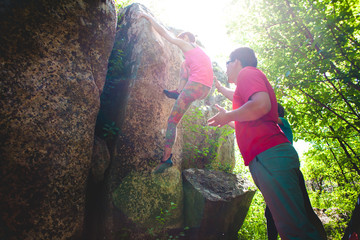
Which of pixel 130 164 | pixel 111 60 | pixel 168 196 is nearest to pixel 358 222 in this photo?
pixel 168 196

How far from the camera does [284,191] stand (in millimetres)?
1359

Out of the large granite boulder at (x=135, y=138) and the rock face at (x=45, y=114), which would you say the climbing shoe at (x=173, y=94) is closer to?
the large granite boulder at (x=135, y=138)

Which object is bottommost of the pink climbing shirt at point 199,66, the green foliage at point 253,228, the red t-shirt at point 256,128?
the green foliage at point 253,228

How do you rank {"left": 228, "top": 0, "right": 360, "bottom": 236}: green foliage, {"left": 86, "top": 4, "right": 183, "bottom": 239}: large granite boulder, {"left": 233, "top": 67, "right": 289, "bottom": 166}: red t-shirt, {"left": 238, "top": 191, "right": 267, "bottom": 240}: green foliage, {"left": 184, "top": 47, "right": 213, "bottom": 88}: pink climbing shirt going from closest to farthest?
1. {"left": 233, "top": 67, "right": 289, "bottom": 166}: red t-shirt
2. {"left": 86, "top": 4, "right": 183, "bottom": 239}: large granite boulder
3. {"left": 184, "top": 47, "right": 213, "bottom": 88}: pink climbing shirt
4. {"left": 228, "top": 0, "right": 360, "bottom": 236}: green foliage
5. {"left": 238, "top": 191, "right": 267, "bottom": 240}: green foliage

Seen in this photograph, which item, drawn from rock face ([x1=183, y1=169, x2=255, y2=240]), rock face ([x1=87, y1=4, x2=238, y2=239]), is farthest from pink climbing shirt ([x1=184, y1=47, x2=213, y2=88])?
rock face ([x1=183, y1=169, x2=255, y2=240])

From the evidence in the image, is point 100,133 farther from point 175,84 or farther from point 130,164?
point 175,84

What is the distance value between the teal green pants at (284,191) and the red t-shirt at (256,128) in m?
0.06

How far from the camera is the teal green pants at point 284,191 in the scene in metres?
1.30

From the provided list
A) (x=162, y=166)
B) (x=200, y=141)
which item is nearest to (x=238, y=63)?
(x=162, y=166)

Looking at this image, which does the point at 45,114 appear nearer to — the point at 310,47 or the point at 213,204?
the point at 213,204

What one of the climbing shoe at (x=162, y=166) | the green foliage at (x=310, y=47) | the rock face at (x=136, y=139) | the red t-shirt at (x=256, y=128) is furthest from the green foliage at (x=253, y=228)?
the red t-shirt at (x=256, y=128)

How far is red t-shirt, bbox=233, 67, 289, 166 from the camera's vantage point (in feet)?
5.12

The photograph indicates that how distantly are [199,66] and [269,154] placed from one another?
7.28 ft

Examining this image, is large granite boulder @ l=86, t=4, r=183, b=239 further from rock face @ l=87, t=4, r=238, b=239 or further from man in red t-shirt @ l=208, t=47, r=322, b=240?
man in red t-shirt @ l=208, t=47, r=322, b=240
